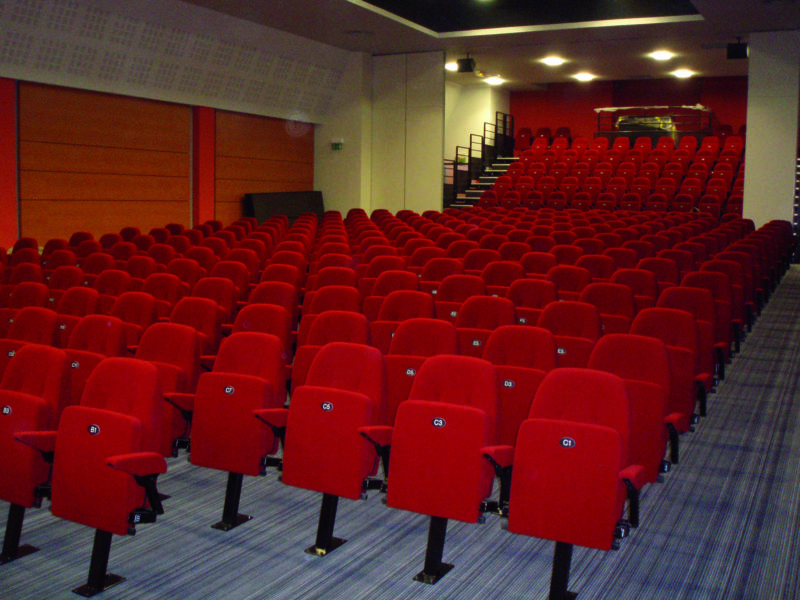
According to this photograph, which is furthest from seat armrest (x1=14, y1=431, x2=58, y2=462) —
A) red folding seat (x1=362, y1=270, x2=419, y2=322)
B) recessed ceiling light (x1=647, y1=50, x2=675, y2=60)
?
recessed ceiling light (x1=647, y1=50, x2=675, y2=60)

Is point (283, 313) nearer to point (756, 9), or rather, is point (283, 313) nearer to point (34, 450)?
point (34, 450)

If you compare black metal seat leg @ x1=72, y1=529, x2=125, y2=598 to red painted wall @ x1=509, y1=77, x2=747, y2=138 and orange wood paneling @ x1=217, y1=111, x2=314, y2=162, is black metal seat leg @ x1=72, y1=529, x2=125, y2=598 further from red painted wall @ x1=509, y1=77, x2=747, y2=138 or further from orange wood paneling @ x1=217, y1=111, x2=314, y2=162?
red painted wall @ x1=509, y1=77, x2=747, y2=138

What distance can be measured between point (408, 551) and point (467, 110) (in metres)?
20.6

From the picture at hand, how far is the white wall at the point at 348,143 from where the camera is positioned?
55.7ft

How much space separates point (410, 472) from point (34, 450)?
1579 millimetres

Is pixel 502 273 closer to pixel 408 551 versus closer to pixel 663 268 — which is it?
pixel 663 268

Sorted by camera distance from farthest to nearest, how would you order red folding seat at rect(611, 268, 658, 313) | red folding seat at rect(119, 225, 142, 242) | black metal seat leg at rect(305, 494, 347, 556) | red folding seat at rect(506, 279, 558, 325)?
red folding seat at rect(119, 225, 142, 242) → red folding seat at rect(611, 268, 658, 313) → red folding seat at rect(506, 279, 558, 325) → black metal seat leg at rect(305, 494, 347, 556)

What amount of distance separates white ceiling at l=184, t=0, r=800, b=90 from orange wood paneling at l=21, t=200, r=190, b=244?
3.45m

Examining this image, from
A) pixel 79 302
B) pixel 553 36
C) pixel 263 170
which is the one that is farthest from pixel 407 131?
pixel 79 302

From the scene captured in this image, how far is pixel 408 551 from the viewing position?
3455 mm

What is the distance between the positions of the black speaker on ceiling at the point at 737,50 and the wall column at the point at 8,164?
12.0 meters

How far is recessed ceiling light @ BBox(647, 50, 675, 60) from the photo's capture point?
17.2 metres

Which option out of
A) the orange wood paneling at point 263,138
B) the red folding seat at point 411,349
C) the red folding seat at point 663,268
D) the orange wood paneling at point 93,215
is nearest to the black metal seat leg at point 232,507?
the red folding seat at point 411,349

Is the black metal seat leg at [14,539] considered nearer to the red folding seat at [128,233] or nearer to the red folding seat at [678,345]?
the red folding seat at [678,345]
